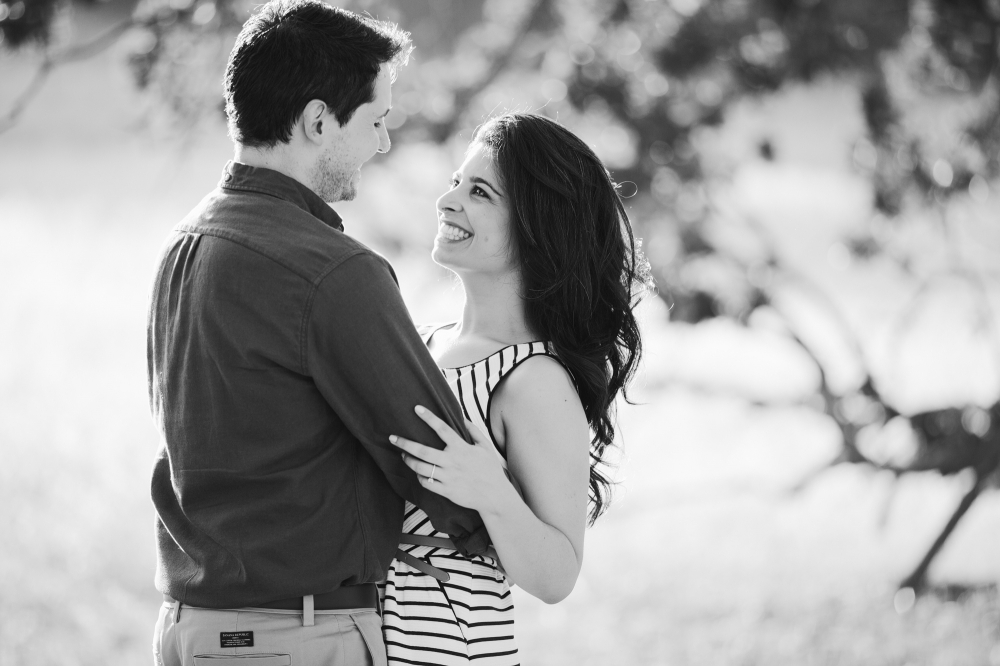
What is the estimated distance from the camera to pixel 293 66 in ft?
4.78

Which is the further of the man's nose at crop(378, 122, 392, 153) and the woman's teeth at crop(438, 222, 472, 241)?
the woman's teeth at crop(438, 222, 472, 241)

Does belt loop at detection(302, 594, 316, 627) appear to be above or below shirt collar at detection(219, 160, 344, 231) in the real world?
below

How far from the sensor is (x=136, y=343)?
7.83m

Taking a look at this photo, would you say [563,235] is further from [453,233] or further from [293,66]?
[293,66]

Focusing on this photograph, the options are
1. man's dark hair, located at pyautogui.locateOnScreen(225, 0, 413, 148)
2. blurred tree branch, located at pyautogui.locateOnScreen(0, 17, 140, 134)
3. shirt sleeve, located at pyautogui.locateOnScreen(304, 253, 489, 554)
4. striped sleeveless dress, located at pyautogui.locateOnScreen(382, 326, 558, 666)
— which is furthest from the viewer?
blurred tree branch, located at pyautogui.locateOnScreen(0, 17, 140, 134)

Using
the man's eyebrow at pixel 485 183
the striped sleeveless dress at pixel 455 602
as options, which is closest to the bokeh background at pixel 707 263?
the man's eyebrow at pixel 485 183

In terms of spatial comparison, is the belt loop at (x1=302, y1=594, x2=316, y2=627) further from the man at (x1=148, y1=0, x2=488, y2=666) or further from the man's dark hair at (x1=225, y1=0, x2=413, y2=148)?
the man's dark hair at (x1=225, y1=0, x2=413, y2=148)

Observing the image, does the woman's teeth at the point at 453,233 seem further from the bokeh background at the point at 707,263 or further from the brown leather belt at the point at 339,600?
the bokeh background at the point at 707,263

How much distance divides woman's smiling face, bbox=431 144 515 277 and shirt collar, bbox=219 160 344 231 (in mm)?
383

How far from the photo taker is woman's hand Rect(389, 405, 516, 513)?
4.58 ft

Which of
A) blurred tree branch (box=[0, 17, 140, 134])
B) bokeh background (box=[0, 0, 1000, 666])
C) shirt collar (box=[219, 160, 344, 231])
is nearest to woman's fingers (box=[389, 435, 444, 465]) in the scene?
shirt collar (box=[219, 160, 344, 231])

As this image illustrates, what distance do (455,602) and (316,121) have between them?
2.56ft

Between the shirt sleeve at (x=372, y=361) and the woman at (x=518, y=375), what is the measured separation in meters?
0.04

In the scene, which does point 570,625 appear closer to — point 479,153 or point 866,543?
point 866,543
